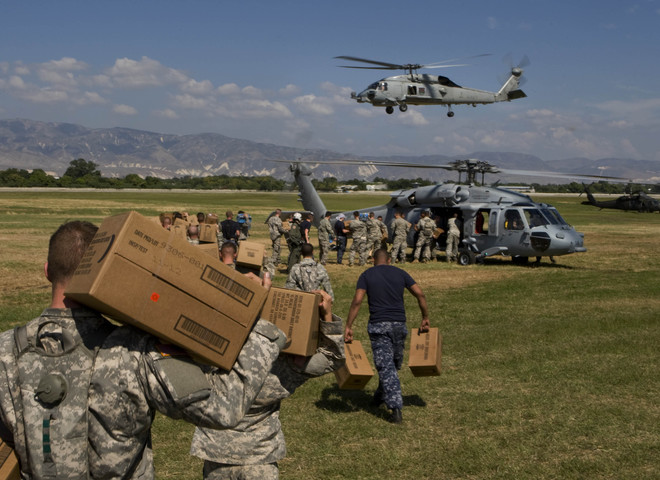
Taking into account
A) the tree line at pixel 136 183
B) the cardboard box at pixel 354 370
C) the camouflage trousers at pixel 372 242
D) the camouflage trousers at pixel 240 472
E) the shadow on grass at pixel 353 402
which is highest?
the camouflage trousers at pixel 240 472

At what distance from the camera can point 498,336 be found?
36.8 feet

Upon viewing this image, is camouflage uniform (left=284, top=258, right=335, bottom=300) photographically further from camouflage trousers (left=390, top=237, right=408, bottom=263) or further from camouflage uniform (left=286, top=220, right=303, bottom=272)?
camouflage trousers (left=390, top=237, right=408, bottom=263)

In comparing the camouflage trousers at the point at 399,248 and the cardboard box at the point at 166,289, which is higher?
the cardboard box at the point at 166,289

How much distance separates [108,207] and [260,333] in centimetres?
5634

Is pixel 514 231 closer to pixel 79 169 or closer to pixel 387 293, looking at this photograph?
pixel 387 293

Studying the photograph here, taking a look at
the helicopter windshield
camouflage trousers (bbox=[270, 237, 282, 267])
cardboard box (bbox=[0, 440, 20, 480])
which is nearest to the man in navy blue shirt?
cardboard box (bbox=[0, 440, 20, 480])

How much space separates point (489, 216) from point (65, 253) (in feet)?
63.2

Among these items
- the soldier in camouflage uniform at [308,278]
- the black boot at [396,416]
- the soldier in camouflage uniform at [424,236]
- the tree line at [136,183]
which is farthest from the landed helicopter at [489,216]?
the tree line at [136,183]

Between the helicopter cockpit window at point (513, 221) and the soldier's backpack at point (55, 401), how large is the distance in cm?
1890

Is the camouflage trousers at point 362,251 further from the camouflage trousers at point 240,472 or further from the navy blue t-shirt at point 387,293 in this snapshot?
the camouflage trousers at point 240,472

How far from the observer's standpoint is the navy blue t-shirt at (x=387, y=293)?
734 cm

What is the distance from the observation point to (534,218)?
20.2 meters

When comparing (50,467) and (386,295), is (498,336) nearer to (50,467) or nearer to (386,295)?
(386,295)

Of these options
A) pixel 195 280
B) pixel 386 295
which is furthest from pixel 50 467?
pixel 386 295
